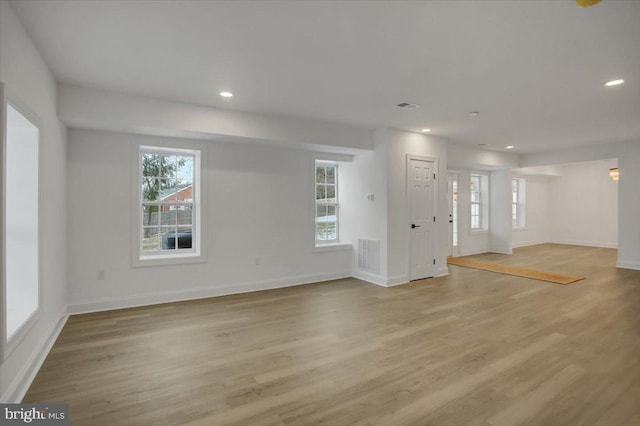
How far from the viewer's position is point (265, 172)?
17.2 ft

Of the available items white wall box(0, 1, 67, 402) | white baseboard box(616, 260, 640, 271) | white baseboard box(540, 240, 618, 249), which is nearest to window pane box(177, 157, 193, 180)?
white wall box(0, 1, 67, 402)

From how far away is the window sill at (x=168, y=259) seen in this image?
436 centimetres

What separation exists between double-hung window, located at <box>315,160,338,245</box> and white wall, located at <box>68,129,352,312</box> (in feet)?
1.26

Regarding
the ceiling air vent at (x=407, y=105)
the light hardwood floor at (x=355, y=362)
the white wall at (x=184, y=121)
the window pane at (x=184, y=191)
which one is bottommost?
the light hardwood floor at (x=355, y=362)

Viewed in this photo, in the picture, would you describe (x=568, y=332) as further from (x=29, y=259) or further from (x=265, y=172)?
(x=29, y=259)

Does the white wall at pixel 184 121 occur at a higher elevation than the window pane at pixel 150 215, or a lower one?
higher

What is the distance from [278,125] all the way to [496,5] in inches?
123

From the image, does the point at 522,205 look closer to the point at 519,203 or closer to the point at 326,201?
the point at 519,203

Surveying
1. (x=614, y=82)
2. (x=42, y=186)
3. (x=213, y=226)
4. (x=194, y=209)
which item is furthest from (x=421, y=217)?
(x=42, y=186)

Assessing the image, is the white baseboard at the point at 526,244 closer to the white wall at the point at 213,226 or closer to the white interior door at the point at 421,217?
the white interior door at the point at 421,217

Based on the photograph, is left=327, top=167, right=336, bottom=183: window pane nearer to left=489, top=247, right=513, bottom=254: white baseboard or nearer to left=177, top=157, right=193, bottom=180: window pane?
left=177, top=157, right=193, bottom=180: window pane

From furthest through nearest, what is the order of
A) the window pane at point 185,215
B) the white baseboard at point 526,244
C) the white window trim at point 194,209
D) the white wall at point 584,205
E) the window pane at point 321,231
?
the white baseboard at point 526,244 < the white wall at point 584,205 < the window pane at point 321,231 < the window pane at point 185,215 < the white window trim at point 194,209

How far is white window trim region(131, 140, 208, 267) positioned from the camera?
Answer: 4336mm

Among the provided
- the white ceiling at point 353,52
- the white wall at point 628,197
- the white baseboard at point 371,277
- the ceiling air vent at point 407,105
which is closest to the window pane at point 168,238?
the white ceiling at point 353,52
